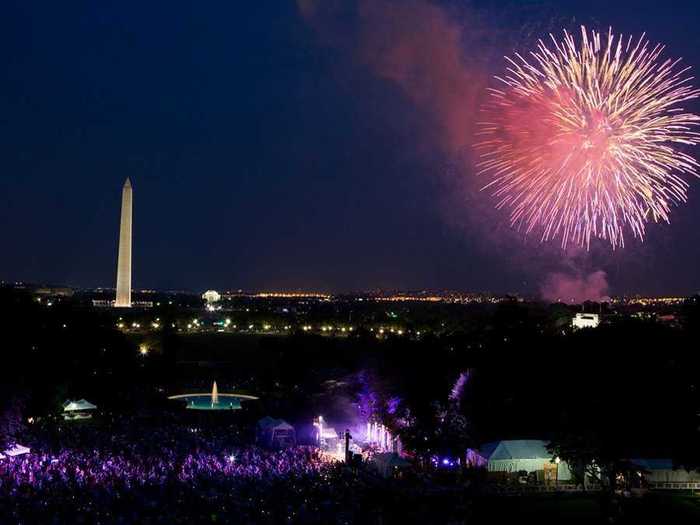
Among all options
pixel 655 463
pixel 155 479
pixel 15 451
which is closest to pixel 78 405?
pixel 15 451

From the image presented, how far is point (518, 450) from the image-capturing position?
1187 inches

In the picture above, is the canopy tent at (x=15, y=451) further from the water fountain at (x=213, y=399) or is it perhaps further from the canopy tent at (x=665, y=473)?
the canopy tent at (x=665, y=473)

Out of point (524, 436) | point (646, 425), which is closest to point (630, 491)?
point (646, 425)

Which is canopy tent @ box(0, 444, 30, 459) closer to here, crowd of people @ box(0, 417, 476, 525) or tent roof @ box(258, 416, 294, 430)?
crowd of people @ box(0, 417, 476, 525)

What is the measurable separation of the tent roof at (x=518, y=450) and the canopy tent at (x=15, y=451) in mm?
16887

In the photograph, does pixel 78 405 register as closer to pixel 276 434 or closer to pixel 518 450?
pixel 276 434

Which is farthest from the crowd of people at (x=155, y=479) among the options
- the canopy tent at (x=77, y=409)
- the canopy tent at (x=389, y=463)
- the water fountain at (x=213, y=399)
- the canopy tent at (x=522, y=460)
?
the water fountain at (x=213, y=399)

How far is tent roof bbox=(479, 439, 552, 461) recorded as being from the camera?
98.6 feet

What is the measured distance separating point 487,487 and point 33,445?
17.5m

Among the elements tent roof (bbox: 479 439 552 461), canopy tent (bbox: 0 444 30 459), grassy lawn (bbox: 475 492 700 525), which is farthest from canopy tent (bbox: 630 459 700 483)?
canopy tent (bbox: 0 444 30 459)

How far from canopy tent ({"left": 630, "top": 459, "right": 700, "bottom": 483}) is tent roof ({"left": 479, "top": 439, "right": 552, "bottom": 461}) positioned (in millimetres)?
3099

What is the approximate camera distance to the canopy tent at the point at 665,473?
2916 cm

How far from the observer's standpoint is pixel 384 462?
99.9 ft

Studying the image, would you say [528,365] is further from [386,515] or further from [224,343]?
[224,343]
